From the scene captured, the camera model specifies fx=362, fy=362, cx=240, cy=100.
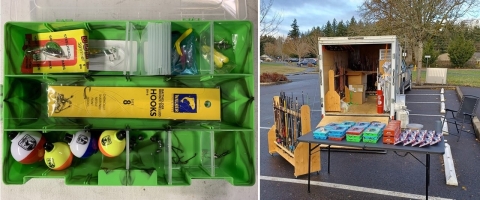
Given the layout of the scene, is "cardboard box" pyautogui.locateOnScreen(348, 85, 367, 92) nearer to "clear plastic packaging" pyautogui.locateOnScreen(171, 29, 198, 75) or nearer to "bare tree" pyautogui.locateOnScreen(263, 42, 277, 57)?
"bare tree" pyautogui.locateOnScreen(263, 42, 277, 57)

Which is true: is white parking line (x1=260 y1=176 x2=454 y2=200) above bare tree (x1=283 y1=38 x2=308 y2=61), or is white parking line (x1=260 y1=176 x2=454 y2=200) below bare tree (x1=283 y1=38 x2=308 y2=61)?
below

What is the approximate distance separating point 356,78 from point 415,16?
1068 millimetres

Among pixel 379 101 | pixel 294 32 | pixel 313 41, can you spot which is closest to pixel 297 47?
pixel 294 32

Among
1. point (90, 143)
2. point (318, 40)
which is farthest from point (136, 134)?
point (318, 40)

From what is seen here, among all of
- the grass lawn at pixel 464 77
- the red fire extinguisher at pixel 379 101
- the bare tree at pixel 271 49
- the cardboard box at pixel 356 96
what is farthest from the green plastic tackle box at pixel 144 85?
the cardboard box at pixel 356 96

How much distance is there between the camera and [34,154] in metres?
1.03

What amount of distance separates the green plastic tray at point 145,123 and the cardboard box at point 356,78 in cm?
335

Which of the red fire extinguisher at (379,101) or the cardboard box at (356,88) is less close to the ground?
the cardboard box at (356,88)

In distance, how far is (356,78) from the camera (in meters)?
4.21

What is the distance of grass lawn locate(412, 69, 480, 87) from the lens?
2.90 meters

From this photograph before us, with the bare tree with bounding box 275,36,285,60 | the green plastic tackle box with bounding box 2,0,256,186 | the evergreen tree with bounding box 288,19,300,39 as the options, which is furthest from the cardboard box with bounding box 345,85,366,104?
the green plastic tackle box with bounding box 2,0,256,186

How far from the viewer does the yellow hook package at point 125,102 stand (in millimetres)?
1025

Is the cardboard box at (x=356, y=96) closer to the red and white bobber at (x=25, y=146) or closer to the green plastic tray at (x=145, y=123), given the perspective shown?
the green plastic tray at (x=145, y=123)

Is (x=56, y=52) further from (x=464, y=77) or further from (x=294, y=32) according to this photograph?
(x=464, y=77)
